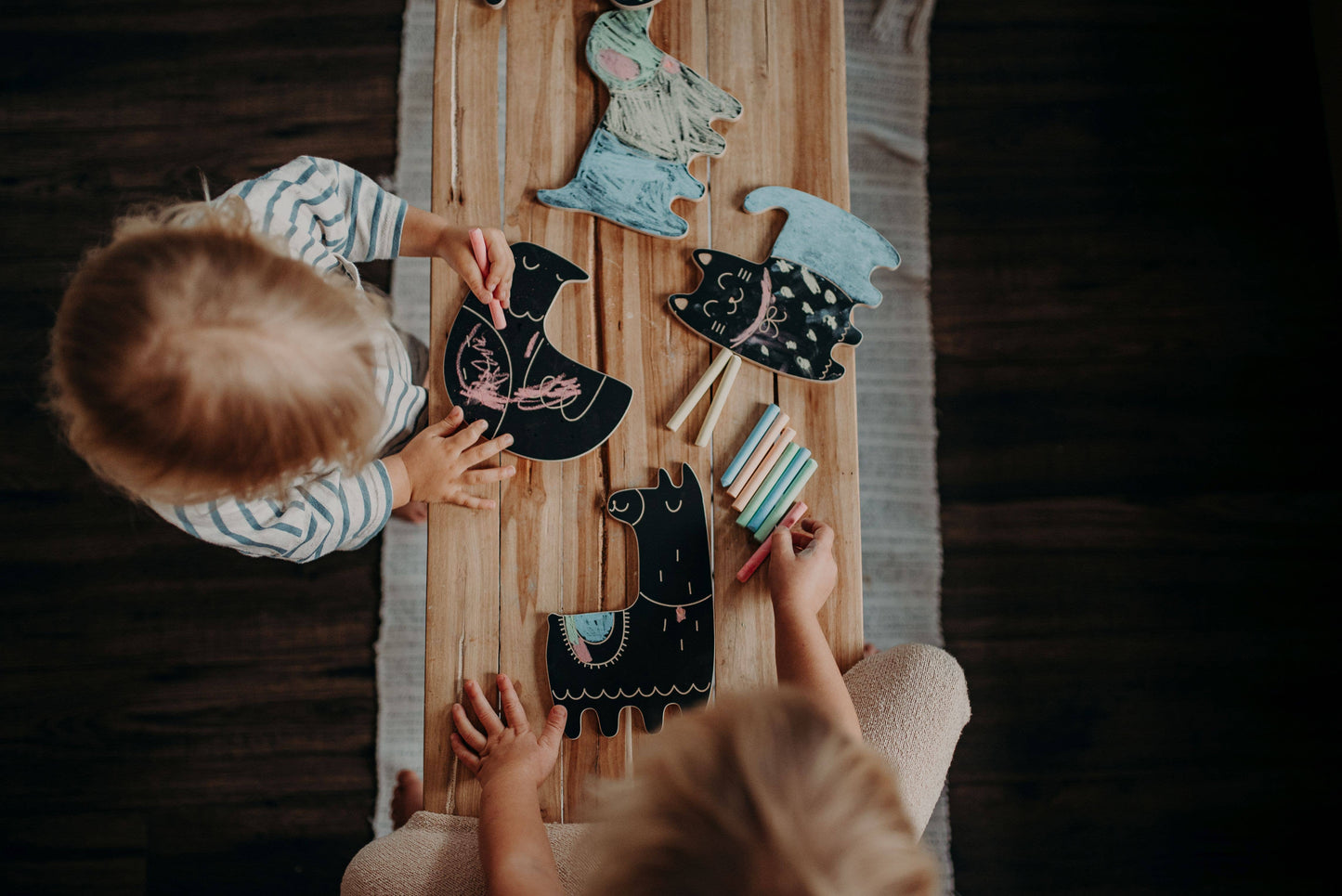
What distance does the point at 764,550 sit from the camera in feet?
3.15

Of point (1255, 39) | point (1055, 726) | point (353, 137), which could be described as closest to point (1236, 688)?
point (1055, 726)

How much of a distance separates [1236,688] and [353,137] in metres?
2.22

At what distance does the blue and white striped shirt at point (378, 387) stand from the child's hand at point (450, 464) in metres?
0.06

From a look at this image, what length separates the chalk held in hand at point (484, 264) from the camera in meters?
0.97

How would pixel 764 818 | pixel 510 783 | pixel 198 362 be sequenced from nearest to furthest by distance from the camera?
pixel 764 818 < pixel 198 362 < pixel 510 783

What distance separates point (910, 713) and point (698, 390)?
1.66ft

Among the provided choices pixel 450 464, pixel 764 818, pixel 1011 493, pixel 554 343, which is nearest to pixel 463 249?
pixel 554 343

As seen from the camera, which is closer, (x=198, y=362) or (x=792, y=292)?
(x=198, y=362)

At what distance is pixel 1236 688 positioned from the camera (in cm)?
161

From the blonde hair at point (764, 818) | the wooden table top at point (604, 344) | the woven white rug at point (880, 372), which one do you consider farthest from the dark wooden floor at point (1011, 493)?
the blonde hair at point (764, 818)

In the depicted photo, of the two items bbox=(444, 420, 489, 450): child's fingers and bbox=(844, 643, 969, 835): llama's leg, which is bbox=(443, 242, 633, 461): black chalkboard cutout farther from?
bbox=(844, 643, 969, 835): llama's leg

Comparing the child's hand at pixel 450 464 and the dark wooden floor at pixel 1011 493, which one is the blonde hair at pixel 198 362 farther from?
the dark wooden floor at pixel 1011 493

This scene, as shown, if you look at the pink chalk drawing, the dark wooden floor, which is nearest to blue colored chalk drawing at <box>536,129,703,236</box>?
the pink chalk drawing

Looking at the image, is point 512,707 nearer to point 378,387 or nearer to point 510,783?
point 510,783
